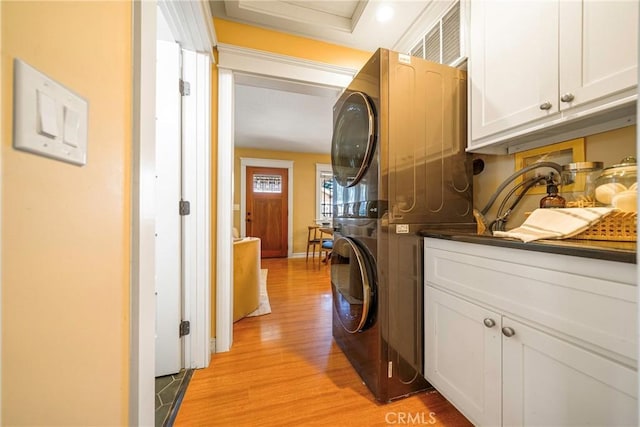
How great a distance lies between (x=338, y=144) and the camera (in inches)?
66.3

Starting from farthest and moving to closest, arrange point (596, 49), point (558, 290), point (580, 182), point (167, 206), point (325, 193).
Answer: point (325, 193)
point (167, 206)
point (580, 182)
point (596, 49)
point (558, 290)

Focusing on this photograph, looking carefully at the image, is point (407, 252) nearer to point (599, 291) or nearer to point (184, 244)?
point (599, 291)

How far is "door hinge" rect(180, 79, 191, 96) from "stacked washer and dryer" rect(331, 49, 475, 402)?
1.02 meters

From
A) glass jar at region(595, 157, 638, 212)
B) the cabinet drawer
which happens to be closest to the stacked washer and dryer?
the cabinet drawer

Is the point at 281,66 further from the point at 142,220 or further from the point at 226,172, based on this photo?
the point at 142,220

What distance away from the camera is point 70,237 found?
380 millimetres

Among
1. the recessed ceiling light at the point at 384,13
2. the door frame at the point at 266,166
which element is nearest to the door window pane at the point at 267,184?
the door frame at the point at 266,166

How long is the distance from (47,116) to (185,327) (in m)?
1.50

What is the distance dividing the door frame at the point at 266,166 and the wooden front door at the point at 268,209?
0.22 feet

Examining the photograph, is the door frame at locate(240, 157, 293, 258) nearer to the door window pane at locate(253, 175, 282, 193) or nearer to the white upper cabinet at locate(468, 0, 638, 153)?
the door window pane at locate(253, 175, 282, 193)

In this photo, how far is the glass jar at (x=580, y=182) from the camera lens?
96 cm

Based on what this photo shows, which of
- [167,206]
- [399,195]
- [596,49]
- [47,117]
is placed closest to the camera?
[47,117]

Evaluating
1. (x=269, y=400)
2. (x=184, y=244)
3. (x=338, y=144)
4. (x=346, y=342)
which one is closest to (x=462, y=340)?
(x=346, y=342)

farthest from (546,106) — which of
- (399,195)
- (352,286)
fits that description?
(352,286)
